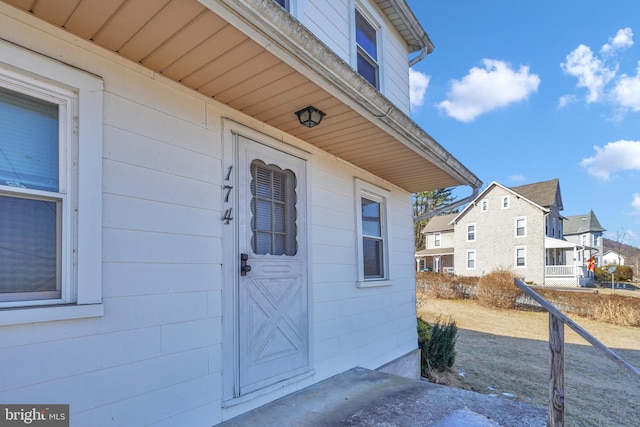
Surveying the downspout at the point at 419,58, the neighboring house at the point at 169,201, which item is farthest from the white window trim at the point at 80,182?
the downspout at the point at 419,58

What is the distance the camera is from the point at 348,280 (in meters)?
4.27

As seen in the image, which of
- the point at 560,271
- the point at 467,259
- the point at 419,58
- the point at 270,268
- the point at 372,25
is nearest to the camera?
the point at 270,268

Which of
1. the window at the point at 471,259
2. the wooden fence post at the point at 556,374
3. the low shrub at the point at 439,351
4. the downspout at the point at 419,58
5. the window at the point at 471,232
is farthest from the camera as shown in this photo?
the window at the point at 471,232

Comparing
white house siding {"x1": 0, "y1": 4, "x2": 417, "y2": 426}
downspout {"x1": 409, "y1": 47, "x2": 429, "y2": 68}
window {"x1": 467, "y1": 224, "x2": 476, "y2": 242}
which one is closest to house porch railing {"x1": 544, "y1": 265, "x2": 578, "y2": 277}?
window {"x1": 467, "y1": 224, "x2": 476, "y2": 242}

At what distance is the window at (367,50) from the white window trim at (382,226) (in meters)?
1.52

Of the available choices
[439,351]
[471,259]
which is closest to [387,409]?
[439,351]

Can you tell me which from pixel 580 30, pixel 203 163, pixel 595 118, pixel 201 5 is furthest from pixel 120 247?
pixel 595 118

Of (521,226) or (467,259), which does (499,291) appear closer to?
(521,226)

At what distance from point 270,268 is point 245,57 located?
176 centimetres

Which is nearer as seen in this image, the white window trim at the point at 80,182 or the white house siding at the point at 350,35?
the white window trim at the point at 80,182

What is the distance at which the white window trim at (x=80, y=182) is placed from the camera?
5.99ft

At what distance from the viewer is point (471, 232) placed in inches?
1032

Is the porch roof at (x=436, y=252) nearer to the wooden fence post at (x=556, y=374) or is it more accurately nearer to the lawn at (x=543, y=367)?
the lawn at (x=543, y=367)

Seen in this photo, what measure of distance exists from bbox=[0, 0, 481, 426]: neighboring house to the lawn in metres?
3.69
